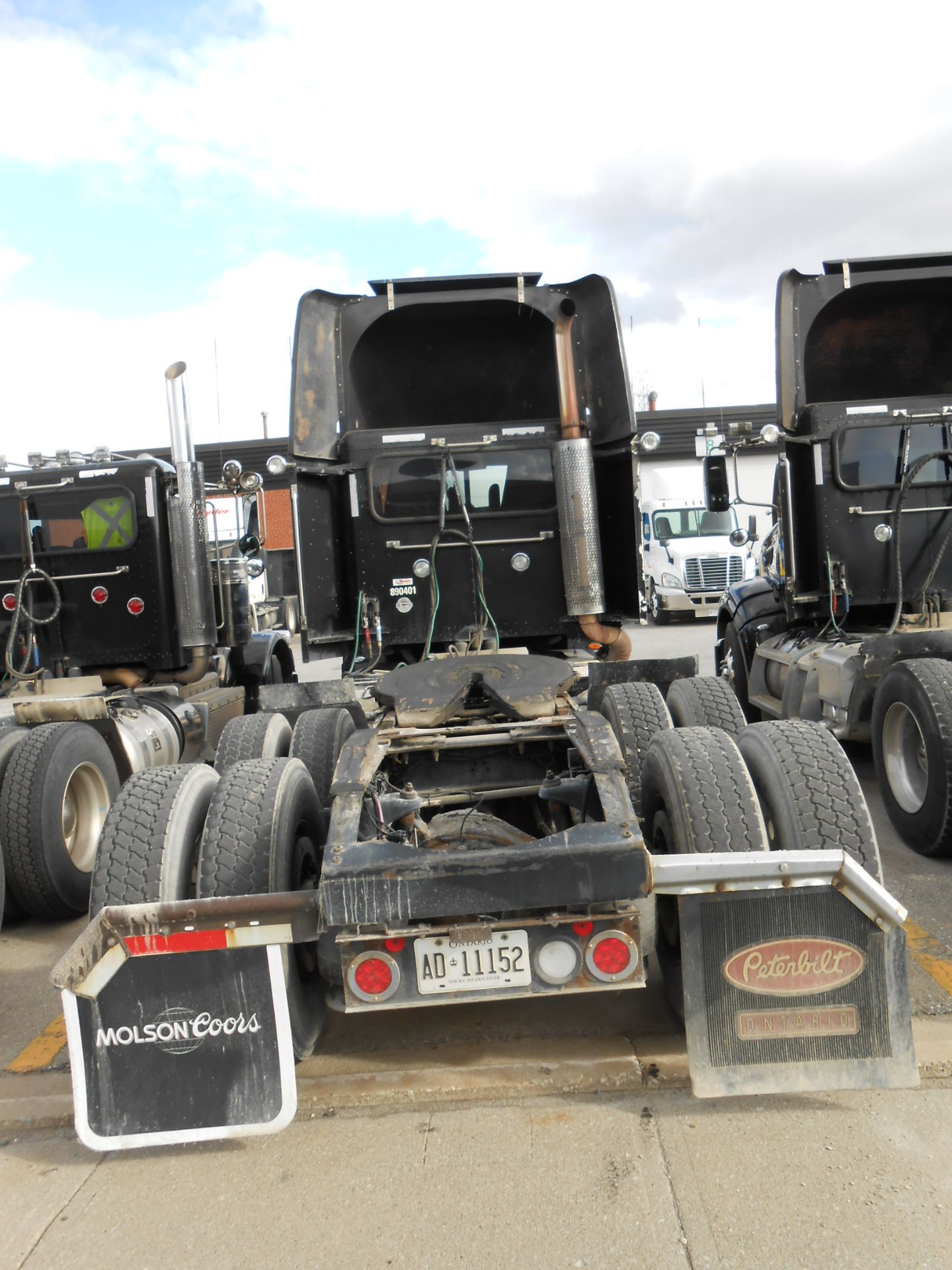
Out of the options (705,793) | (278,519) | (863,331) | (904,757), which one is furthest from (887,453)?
(278,519)

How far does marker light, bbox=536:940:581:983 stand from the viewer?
271 centimetres

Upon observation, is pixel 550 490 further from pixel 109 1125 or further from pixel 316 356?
pixel 109 1125

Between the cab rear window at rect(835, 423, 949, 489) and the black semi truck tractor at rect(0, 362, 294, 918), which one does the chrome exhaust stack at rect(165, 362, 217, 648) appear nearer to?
the black semi truck tractor at rect(0, 362, 294, 918)

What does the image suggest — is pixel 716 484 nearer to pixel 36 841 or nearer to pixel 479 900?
pixel 36 841

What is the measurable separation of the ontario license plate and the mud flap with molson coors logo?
42 centimetres

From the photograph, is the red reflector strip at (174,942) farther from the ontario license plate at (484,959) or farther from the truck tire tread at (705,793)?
the truck tire tread at (705,793)

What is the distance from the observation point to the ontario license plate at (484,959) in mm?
2703

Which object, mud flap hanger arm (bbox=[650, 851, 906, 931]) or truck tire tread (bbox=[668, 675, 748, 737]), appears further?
truck tire tread (bbox=[668, 675, 748, 737])

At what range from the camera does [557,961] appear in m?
2.71

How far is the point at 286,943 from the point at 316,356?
185 inches

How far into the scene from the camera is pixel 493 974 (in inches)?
106

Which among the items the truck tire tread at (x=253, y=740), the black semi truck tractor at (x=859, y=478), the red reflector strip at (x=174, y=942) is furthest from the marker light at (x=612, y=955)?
the black semi truck tractor at (x=859, y=478)

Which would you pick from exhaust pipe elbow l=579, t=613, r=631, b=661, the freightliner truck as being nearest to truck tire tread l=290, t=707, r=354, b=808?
the freightliner truck

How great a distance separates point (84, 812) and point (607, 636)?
135 inches
